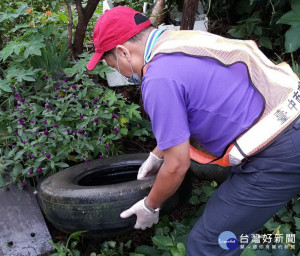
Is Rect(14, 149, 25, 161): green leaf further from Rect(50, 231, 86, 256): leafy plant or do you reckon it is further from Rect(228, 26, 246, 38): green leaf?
Rect(228, 26, 246, 38): green leaf

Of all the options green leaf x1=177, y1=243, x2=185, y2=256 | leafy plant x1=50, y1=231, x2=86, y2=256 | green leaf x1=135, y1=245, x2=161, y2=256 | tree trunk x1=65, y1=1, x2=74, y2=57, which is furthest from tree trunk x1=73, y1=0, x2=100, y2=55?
green leaf x1=177, y1=243, x2=185, y2=256

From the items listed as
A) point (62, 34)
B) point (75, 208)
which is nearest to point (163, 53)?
point (75, 208)

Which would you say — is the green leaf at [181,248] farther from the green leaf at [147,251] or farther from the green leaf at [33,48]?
the green leaf at [33,48]

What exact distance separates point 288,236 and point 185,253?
74 centimetres

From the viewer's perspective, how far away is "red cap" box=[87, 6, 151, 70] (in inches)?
73.0

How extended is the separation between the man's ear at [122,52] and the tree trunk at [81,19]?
6.91 ft

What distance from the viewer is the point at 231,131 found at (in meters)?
1.85

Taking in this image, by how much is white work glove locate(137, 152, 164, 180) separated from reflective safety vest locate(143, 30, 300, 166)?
0.83 m

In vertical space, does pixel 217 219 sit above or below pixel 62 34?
below

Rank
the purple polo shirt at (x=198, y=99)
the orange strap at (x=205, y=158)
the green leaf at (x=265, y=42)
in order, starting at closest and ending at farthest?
the purple polo shirt at (x=198, y=99), the orange strap at (x=205, y=158), the green leaf at (x=265, y=42)

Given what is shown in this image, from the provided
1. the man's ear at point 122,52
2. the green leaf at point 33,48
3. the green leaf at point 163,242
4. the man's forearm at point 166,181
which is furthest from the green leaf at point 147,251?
the green leaf at point 33,48

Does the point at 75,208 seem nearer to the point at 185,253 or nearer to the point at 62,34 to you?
the point at 185,253

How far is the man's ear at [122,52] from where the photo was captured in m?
1.87

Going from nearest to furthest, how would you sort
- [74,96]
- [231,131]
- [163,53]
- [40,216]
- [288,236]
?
1. [163,53]
2. [231,131]
3. [288,236]
4. [40,216]
5. [74,96]
